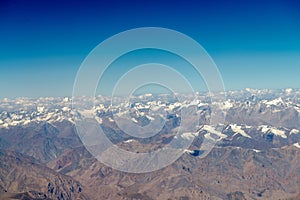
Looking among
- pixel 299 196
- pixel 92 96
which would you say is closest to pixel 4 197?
pixel 299 196

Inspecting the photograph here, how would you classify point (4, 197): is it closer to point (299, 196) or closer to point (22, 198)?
point (22, 198)

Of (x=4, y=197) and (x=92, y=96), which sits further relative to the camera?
(x=4, y=197)

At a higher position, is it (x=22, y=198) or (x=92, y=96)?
(x=92, y=96)

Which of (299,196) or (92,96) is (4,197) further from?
(92,96)

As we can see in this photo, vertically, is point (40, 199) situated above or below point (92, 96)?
below

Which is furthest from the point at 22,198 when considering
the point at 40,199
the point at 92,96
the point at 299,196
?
the point at 92,96

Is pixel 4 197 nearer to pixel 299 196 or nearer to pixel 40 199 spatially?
pixel 40 199

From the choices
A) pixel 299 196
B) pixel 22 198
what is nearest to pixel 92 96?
pixel 22 198
